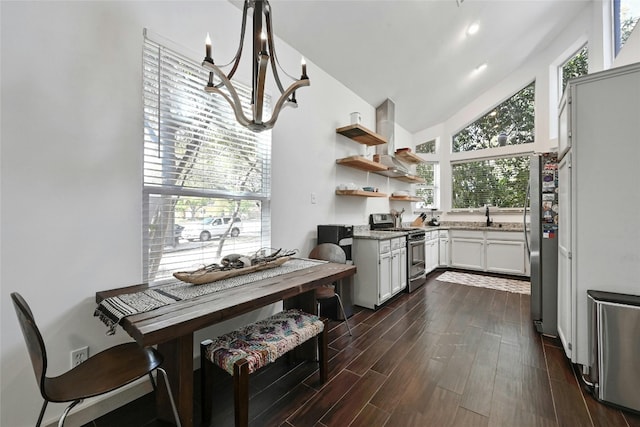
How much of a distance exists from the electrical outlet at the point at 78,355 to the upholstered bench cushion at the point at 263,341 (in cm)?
72

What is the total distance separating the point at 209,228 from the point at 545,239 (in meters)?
3.18

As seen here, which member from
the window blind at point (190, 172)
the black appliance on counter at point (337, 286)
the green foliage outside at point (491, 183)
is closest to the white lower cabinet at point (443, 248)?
the green foliage outside at point (491, 183)

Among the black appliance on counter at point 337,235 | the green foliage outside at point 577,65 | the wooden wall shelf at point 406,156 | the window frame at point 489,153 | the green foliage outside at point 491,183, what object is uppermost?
the green foliage outside at point 577,65

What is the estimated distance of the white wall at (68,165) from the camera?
1.31 metres

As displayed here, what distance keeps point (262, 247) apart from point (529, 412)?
7.41ft

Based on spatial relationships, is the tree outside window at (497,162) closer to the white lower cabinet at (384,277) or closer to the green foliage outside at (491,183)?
the green foliage outside at (491,183)

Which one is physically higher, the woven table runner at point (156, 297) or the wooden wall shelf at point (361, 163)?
the wooden wall shelf at point (361, 163)

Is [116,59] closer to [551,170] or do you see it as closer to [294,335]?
[294,335]

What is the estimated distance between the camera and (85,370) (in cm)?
124

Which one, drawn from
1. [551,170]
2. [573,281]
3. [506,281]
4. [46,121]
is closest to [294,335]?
[46,121]

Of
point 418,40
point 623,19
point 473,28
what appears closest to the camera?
point 623,19

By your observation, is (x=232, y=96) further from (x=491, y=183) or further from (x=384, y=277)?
(x=491, y=183)

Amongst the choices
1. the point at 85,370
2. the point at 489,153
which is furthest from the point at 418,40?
the point at 85,370

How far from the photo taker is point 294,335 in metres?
1.63
